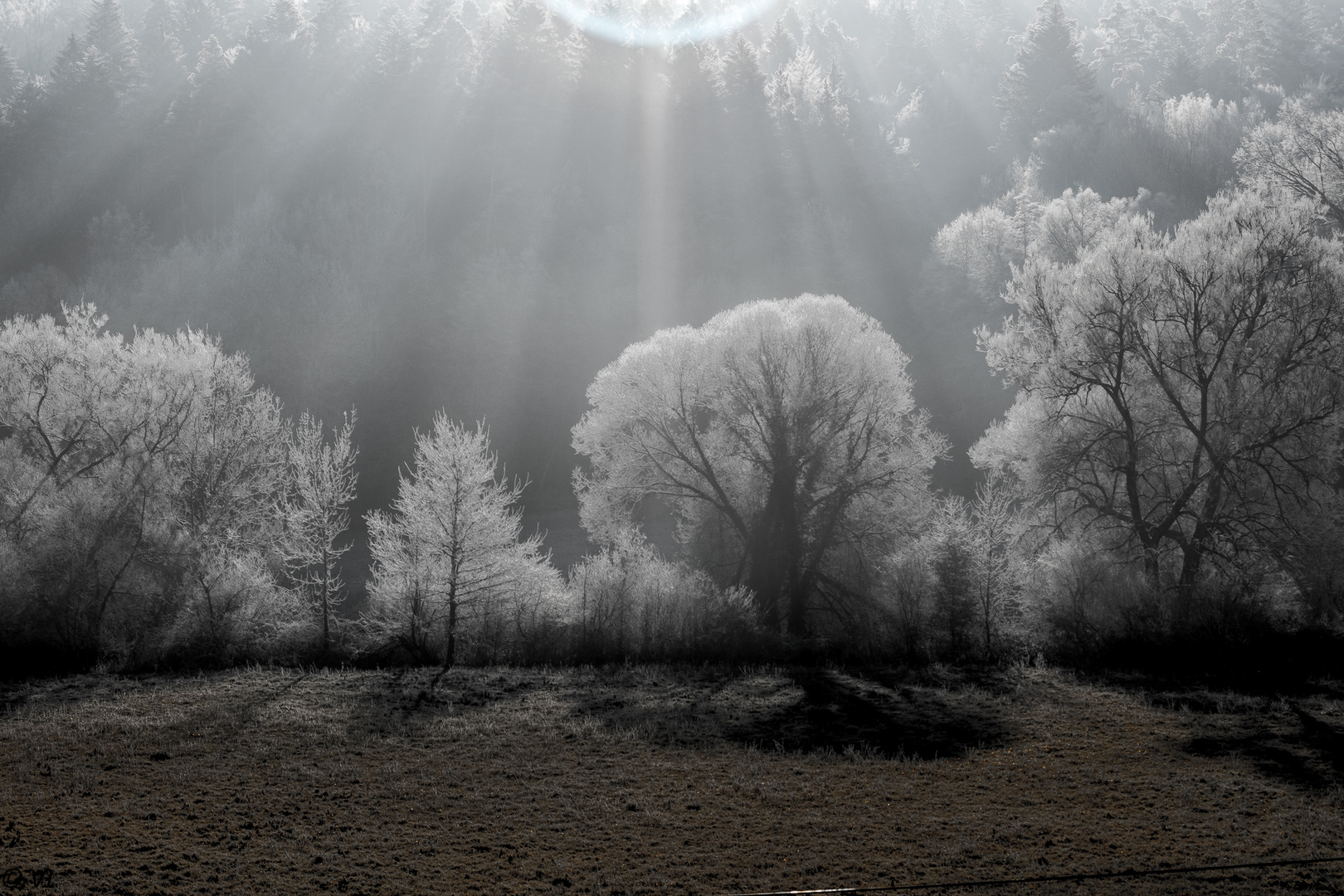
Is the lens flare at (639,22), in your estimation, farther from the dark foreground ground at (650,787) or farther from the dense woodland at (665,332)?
the dark foreground ground at (650,787)

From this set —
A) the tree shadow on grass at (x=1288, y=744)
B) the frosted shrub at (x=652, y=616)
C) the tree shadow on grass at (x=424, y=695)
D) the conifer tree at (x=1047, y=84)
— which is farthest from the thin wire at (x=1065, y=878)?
the conifer tree at (x=1047, y=84)

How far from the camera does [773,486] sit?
33281 millimetres

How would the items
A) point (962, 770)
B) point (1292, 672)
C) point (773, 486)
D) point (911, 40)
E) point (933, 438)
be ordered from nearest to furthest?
point (962, 770) → point (1292, 672) → point (773, 486) → point (933, 438) → point (911, 40)

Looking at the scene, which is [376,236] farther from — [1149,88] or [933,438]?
[1149,88]

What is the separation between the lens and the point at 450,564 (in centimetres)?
2630

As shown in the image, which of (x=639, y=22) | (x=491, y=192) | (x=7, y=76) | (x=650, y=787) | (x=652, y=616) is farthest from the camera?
(x=7, y=76)

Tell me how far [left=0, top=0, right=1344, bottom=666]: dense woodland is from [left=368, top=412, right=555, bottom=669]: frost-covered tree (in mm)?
164

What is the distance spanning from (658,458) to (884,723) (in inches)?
701

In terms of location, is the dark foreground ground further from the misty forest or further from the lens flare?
the lens flare

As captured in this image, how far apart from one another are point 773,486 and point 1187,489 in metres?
13.0

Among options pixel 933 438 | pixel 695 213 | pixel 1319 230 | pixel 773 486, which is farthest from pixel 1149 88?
pixel 773 486

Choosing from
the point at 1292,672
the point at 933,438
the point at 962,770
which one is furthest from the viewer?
the point at 933,438

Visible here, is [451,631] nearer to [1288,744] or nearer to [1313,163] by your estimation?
[1288,744]

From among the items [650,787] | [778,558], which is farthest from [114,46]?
[650,787]
